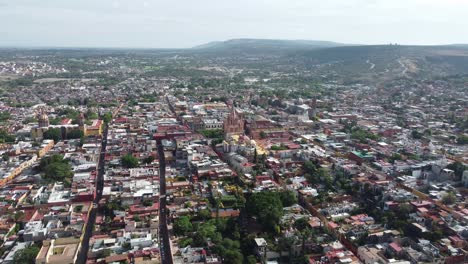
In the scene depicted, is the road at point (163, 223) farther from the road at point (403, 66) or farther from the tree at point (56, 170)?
the road at point (403, 66)

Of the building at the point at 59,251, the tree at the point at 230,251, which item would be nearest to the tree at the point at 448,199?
the tree at the point at 230,251

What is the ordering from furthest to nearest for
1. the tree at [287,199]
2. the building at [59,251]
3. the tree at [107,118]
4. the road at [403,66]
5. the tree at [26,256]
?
the road at [403,66], the tree at [107,118], the tree at [287,199], the building at [59,251], the tree at [26,256]

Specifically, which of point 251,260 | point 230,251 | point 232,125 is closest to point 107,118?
point 232,125

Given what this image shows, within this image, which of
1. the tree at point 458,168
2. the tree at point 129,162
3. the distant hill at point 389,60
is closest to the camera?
the tree at point 458,168

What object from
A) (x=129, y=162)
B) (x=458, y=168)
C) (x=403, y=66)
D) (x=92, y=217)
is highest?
(x=403, y=66)

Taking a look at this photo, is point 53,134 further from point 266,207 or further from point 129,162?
point 266,207

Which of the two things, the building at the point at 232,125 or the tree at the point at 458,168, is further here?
the building at the point at 232,125

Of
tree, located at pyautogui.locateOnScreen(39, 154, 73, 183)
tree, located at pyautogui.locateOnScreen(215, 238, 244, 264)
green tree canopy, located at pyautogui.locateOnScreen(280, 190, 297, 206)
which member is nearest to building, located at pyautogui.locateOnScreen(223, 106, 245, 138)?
green tree canopy, located at pyautogui.locateOnScreen(280, 190, 297, 206)

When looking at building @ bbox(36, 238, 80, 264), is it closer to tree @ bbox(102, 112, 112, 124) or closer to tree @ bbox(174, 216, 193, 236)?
tree @ bbox(174, 216, 193, 236)
